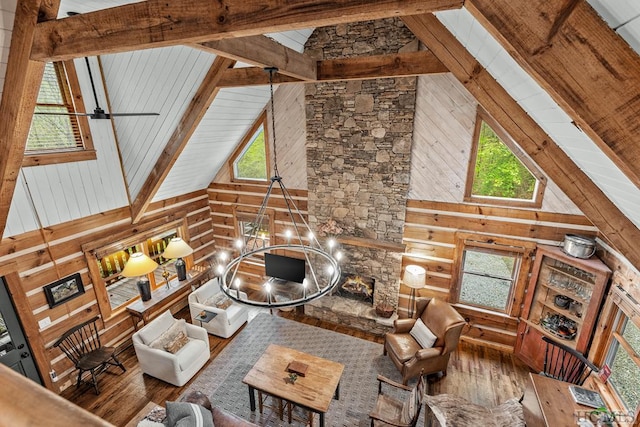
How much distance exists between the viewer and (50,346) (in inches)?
179

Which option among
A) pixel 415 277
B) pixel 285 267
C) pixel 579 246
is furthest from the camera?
pixel 285 267

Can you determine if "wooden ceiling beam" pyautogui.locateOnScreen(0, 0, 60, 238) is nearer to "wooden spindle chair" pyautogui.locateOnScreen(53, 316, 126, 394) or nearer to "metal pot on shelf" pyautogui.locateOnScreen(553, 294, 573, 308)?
"wooden spindle chair" pyautogui.locateOnScreen(53, 316, 126, 394)

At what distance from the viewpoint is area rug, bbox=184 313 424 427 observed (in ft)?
14.4

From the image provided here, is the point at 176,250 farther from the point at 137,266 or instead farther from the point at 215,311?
the point at 215,311

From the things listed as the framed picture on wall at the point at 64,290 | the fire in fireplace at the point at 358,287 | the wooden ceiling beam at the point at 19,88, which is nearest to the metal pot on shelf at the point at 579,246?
the fire in fireplace at the point at 358,287

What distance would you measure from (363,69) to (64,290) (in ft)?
17.7

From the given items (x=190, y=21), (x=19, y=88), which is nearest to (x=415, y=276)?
→ (x=190, y=21)

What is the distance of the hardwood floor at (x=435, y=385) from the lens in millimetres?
4551

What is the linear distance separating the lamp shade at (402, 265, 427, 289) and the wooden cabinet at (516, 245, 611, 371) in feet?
5.46

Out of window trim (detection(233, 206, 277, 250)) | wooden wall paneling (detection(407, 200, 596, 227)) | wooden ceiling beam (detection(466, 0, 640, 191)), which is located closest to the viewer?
wooden ceiling beam (detection(466, 0, 640, 191))

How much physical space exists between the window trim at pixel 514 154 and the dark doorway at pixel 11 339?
681 centimetres

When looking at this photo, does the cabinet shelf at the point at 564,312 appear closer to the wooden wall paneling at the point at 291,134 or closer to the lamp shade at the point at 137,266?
the wooden wall paneling at the point at 291,134

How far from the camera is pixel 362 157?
5.61 metres

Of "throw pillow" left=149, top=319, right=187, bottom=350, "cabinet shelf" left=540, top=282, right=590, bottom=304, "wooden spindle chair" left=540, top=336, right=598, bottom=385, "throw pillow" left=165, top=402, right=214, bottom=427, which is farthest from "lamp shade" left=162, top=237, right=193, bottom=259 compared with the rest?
"cabinet shelf" left=540, top=282, right=590, bottom=304
